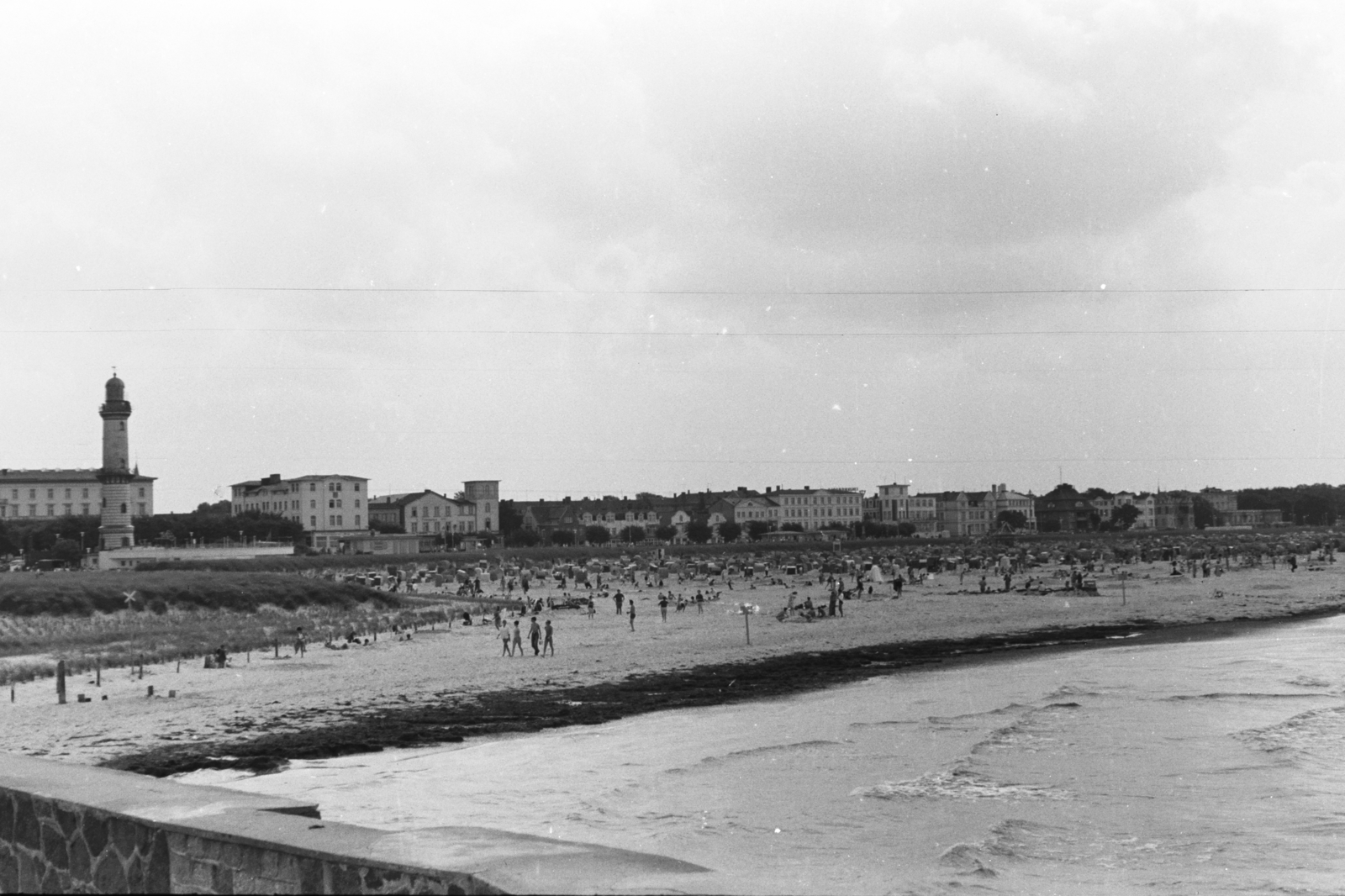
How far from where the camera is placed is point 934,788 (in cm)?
1666

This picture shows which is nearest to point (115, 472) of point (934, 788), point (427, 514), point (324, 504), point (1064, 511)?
point (324, 504)

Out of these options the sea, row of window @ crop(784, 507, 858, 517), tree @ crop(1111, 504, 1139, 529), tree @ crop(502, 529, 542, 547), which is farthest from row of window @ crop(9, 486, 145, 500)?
tree @ crop(1111, 504, 1139, 529)

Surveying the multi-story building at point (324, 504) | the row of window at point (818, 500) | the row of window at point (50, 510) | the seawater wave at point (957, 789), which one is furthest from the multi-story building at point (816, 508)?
the seawater wave at point (957, 789)

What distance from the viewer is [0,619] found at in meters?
42.8

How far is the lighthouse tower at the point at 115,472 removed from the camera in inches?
3312

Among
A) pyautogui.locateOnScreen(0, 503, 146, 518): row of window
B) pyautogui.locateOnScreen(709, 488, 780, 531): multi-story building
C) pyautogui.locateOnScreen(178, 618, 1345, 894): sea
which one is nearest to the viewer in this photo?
pyautogui.locateOnScreen(178, 618, 1345, 894): sea

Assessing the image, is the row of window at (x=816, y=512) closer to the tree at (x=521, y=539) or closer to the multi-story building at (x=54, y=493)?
the tree at (x=521, y=539)

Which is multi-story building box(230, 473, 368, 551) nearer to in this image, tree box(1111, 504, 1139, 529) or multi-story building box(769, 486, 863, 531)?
multi-story building box(769, 486, 863, 531)

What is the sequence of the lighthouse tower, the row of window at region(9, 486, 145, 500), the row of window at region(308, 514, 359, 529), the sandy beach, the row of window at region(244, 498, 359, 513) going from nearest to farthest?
the sandy beach → the lighthouse tower → the row of window at region(9, 486, 145, 500) → the row of window at region(308, 514, 359, 529) → the row of window at region(244, 498, 359, 513)

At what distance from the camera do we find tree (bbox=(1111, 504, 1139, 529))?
18950cm

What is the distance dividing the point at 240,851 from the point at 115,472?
284ft

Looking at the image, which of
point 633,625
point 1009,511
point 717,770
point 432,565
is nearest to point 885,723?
point 717,770

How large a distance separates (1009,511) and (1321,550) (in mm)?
82178

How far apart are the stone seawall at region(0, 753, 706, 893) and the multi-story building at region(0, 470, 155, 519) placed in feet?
393
